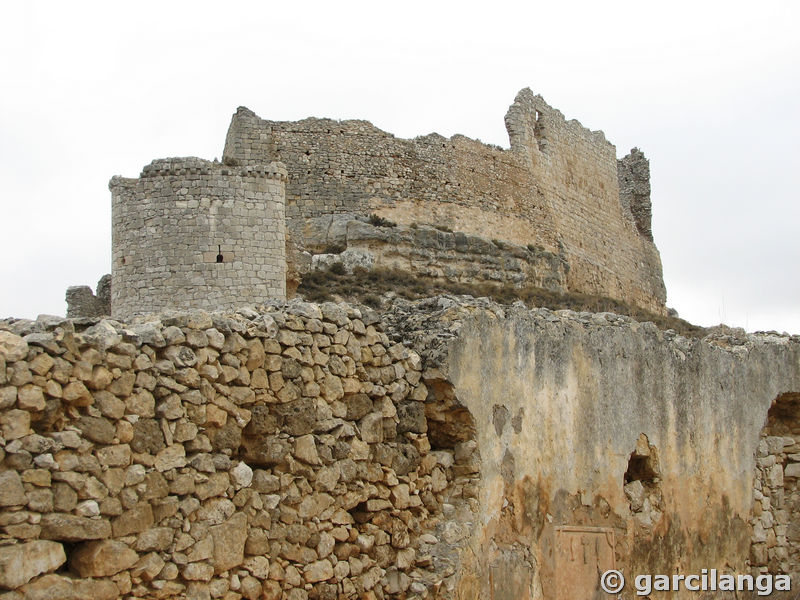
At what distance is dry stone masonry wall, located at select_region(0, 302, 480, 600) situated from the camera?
414 cm

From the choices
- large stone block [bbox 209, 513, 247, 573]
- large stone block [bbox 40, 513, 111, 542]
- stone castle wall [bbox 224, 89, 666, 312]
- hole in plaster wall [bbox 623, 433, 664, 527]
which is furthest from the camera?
stone castle wall [bbox 224, 89, 666, 312]

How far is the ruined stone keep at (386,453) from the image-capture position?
427 cm

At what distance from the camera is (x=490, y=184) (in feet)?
85.7

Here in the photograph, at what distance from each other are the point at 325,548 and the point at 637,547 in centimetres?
305

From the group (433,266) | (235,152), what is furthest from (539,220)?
(235,152)

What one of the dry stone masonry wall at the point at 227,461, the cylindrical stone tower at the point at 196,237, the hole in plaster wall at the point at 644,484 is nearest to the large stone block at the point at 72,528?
the dry stone masonry wall at the point at 227,461

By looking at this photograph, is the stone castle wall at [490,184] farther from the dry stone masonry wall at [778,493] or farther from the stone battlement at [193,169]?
the dry stone masonry wall at [778,493]

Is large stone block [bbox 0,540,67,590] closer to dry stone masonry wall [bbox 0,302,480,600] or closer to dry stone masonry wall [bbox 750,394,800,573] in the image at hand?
dry stone masonry wall [bbox 0,302,480,600]

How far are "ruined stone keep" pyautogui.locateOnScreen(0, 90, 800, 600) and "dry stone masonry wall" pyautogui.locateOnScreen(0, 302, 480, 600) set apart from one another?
1 centimetres

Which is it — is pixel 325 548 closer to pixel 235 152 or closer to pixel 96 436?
pixel 96 436

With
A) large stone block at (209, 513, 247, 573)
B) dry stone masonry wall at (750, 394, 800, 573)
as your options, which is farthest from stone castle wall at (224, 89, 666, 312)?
large stone block at (209, 513, 247, 573)

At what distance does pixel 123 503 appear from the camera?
4406mm

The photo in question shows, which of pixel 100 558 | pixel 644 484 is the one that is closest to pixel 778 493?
pixel 644 484

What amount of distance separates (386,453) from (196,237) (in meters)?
10.7
